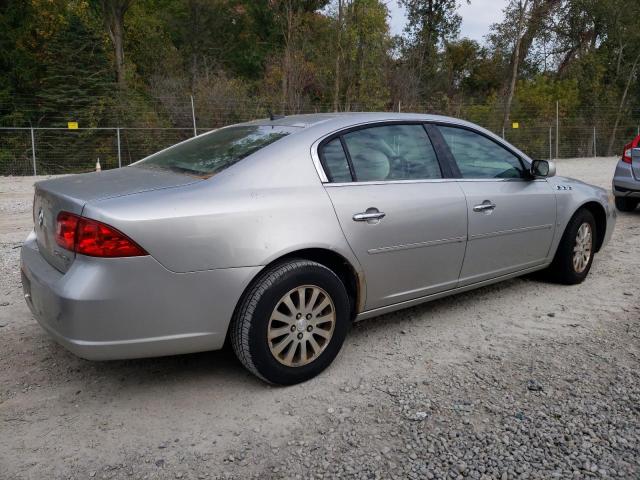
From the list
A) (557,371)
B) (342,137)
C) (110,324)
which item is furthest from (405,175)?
(110,324)

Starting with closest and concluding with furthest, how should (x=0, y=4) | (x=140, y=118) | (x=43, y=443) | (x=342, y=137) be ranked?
(x=43, y=443) < (x=342, y=137) < (x=140, y=118) < (x=0, y=4)

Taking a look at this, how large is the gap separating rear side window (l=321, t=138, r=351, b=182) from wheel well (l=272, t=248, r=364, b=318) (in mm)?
451

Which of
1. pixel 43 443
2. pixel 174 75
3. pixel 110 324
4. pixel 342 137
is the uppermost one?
pixel 174 75

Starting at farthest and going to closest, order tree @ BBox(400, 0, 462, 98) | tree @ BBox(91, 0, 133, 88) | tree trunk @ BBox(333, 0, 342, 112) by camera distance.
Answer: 1. tree @ BBox(400, 0, 462, 98)
2. tree @ BBox(91, 0, 133, 88)
3. tree trunk @ BBox(333, 0, 342, 112)

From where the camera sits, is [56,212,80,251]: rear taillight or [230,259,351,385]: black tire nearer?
[56,212,80,251]: rear taillight

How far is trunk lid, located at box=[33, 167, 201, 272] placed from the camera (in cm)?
292

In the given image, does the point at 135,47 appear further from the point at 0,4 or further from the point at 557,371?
the point at 557,371

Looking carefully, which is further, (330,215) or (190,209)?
(330,215)

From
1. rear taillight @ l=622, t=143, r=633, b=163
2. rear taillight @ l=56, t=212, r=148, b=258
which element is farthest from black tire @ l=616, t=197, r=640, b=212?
rear taillight @ l=56, t=212, r=148, b=258

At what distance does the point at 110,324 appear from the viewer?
2754mm

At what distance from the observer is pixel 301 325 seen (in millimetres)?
3213

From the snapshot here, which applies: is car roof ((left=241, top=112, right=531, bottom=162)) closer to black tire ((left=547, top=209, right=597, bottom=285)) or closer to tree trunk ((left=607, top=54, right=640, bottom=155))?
black tire ((left=547, top=209, right=597, bottom=285))

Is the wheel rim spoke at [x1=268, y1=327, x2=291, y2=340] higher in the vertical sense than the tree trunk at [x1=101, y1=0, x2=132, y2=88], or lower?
lower

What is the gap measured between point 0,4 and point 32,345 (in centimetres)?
2869
